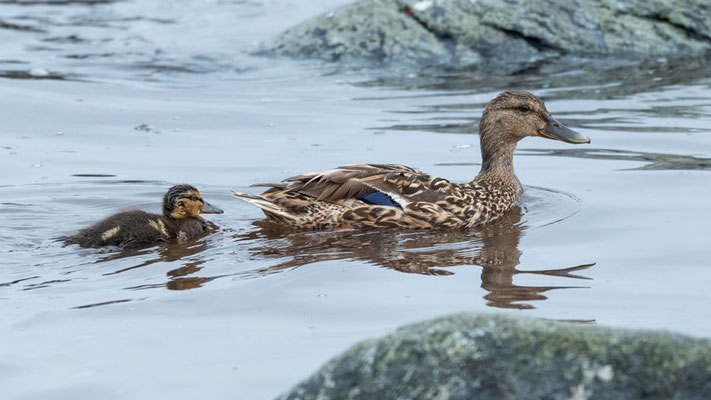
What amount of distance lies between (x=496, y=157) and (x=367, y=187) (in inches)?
55.1

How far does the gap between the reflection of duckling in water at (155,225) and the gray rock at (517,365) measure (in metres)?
3.99

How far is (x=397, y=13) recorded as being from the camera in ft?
47.3

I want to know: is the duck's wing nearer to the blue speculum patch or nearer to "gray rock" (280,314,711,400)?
the blue speculum patch

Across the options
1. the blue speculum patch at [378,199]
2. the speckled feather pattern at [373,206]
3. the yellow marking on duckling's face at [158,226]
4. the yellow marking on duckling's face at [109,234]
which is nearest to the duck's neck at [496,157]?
the speckled feather pattern at [373,206]

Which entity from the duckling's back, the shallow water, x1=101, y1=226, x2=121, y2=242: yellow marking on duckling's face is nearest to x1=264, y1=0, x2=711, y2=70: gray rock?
the shallow water

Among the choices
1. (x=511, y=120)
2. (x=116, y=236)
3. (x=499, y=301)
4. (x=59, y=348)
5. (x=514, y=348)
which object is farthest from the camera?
(x=511, y=120)

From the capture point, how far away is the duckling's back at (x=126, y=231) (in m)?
7.28

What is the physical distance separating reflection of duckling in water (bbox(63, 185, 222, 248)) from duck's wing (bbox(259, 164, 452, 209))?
600 mm

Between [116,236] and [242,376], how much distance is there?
9.34ft

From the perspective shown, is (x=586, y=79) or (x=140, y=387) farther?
(x=586, y=79)

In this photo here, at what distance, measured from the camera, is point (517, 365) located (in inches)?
134

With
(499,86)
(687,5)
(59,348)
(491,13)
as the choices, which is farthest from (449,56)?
(59,348)

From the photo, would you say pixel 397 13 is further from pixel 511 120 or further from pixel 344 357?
pixel 344 357

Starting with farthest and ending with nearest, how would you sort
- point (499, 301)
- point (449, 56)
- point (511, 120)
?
1. point (449, 56)
2. point (511, 120)
3. point (499, 301)
